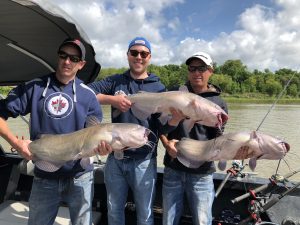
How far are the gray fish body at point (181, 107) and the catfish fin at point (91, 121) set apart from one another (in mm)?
432

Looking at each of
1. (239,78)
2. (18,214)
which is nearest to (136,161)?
(18,214)

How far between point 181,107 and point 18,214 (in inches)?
126

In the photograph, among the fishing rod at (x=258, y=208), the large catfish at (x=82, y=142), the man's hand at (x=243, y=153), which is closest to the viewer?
the large catfish at (x=82, y=142)

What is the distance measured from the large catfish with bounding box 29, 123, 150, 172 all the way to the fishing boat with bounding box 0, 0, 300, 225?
43.1 inches

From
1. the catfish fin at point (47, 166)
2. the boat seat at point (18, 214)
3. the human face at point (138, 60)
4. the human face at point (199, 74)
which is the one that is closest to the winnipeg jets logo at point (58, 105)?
the catfish fin at point (47, 166)

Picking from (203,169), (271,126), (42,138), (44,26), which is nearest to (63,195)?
(42,138)

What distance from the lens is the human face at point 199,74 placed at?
373 cm

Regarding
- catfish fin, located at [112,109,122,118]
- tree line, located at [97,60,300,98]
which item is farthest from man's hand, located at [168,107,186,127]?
tree line, located at [97,60,300,98]

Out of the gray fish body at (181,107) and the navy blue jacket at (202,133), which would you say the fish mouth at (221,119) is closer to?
the gray fish body at (181,107)

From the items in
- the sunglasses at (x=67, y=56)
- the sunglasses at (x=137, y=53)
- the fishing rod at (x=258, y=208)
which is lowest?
the fishing rod at (x=258, y=208)

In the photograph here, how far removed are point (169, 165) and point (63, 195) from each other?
1.20 metres

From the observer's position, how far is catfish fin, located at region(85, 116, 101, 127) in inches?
134

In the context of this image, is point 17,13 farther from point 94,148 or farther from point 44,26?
point 94,148

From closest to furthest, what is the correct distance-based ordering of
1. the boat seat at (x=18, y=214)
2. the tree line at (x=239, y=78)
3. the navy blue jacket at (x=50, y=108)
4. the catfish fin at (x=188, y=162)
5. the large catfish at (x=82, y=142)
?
the large catfish at (x=82, y=142)
the navy blue jacket at (x=50, y=108)
the catfish fin at (x=188, y=162)
the boat seat at (x=18, y=214)
the tree line at (x=239, y=78)
